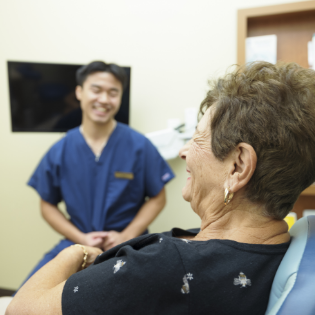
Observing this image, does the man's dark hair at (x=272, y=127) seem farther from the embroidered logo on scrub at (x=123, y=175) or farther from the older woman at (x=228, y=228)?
the embroidered logo on scrub at (x=123, y=175)

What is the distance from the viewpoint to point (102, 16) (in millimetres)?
2004

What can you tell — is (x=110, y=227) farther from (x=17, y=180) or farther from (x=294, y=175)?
(x=294, y=175)

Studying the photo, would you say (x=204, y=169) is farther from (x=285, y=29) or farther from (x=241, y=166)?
(x=285, y=29)

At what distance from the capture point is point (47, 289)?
0.68 meters

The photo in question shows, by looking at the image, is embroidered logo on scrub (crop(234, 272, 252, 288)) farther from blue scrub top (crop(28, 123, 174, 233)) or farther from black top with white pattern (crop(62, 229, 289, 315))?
blue scrub top (crop(28, 123, 174, 233))

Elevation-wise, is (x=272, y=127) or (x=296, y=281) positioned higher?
(x=272, y=127)

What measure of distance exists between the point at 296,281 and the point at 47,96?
1.80 m

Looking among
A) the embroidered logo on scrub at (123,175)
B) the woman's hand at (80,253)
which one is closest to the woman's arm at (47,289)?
the woman's hand at (80,253)

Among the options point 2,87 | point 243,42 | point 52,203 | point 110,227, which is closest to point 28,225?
point 52,203

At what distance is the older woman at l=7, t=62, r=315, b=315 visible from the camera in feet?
1.86

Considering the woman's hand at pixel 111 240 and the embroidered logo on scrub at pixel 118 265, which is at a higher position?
the embroidered logo on scrub at pixel 118 265

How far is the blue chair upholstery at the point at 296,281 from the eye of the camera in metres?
0.51

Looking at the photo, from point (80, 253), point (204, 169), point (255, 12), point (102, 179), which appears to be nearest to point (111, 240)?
point (102, 179)

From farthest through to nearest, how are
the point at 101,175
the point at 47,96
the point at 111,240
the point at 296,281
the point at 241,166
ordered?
the point at 47,96 → the point at 101,175 → the point at 111,240 → the point at 241,166 → the point at 296,281
